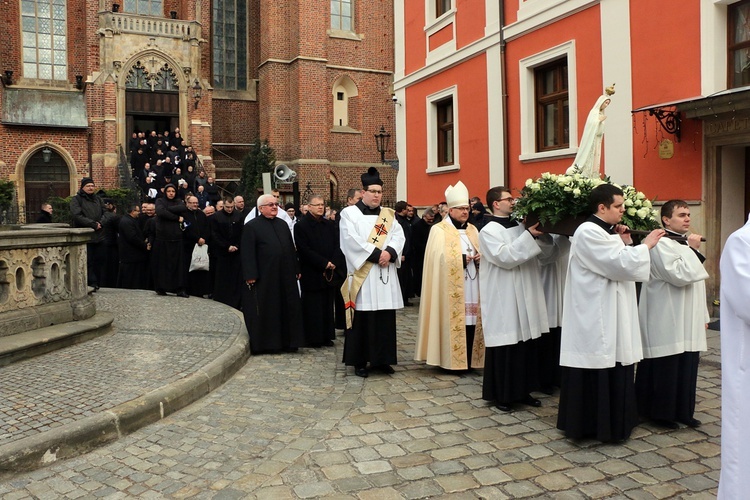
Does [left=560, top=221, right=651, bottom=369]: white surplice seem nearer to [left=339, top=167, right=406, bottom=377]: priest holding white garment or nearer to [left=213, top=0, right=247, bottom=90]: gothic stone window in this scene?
[left=339, top=167, right=406, bottom=377]: priest holding white garment

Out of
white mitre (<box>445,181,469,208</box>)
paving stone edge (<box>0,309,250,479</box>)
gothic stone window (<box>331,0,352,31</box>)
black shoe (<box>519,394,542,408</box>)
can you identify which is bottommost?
black shoe (<box>519,394,542,408</box>)

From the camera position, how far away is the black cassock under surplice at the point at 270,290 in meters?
7.89

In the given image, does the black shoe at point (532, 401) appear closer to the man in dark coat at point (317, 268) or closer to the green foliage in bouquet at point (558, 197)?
the green foliage in bouquet at point (558, 197)

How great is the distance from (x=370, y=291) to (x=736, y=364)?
4498mm

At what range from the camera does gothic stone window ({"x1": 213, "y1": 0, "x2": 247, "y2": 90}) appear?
3319 cm

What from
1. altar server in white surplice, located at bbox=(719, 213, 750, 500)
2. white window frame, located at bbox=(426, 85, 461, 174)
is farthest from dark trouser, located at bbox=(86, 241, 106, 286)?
altar server in white surplice, located at bbox=(719, 213, 750, 500)

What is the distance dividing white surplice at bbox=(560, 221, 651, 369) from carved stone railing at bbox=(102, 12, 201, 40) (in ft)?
92.3

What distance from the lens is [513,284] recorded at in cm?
586

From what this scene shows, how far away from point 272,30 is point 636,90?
79.5 feet

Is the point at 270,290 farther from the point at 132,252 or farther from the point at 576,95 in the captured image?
the point at 576,95

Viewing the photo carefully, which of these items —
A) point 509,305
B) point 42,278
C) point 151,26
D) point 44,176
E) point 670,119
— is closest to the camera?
point 509,305

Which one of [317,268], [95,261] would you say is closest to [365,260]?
[317,268]

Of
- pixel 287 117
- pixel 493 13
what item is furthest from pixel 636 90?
pixel 287 117

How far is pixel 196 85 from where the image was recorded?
29.2 meters
